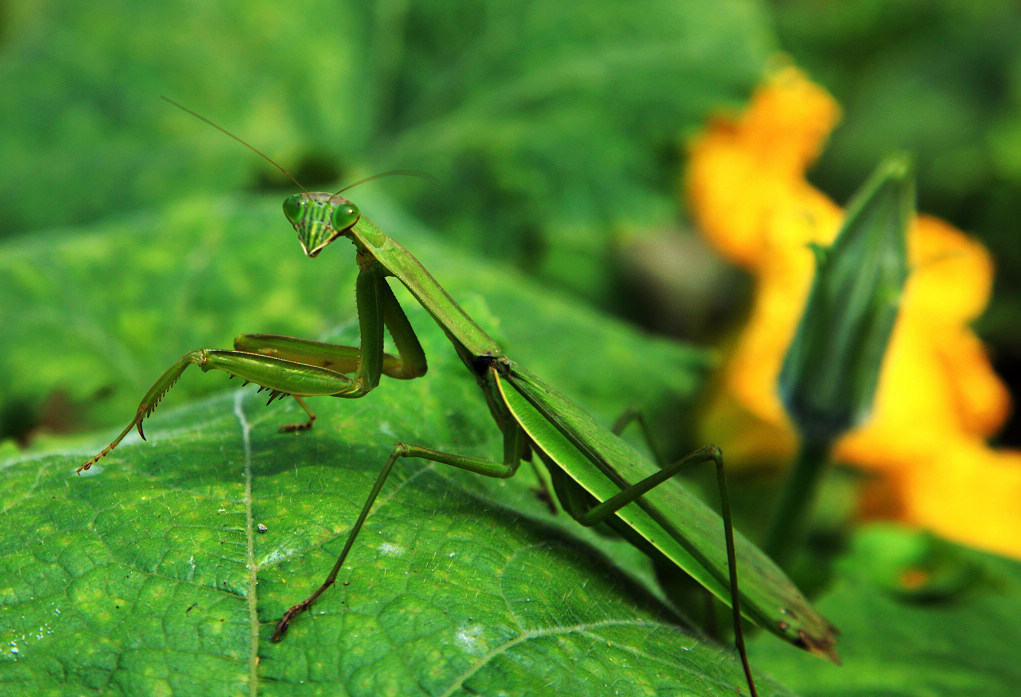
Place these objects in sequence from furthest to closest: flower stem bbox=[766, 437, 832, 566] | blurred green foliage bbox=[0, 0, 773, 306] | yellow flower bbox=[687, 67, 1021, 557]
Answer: blurred green foliage bbox=[0, 0, 773, 306] < yellow flower bbox=[687, 67, 1021, 557] < flower stem bbox=[766, 437, 832, 566]

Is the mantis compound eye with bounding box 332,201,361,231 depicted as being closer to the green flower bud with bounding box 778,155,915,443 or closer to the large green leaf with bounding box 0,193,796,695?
the large green leaf with bounding box 0,193,796,695

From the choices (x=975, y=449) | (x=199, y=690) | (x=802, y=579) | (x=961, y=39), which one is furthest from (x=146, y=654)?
(x=961, y=39)

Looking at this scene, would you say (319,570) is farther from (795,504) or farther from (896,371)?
(896,371)

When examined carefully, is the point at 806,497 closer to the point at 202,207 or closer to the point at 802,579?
the point at 802,579

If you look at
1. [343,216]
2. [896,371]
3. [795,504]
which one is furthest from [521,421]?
[896,371]

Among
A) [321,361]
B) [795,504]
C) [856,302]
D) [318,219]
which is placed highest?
[856,302]

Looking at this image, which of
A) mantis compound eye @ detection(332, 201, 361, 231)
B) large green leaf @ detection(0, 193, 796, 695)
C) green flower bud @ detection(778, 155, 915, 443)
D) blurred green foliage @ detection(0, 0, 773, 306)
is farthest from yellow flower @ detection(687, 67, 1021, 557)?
mantis compound eye @ detection(332, 201, 361, 231)
